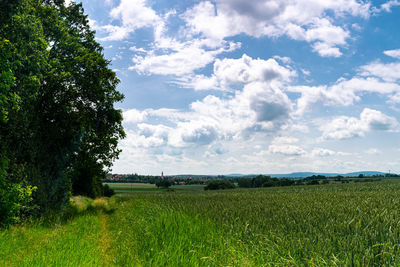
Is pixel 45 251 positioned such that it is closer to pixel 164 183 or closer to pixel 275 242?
pixel 275 242

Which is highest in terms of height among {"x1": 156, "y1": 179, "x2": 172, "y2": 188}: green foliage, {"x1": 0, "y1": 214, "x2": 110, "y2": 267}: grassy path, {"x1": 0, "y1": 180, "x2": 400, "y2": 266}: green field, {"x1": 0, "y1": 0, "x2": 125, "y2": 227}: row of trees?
{"x1": 0, "y1": 0, "x2": 125, "y2": 227}: row of trees

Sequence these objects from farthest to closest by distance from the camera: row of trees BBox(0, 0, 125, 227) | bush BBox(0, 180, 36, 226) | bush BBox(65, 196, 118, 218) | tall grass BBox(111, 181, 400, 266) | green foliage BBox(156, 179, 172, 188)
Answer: green foliage BBox(156, 179, 172, 188) → bush BBox(65, 196, 118, 218) → row of trees BBox(0, 0, 125, 227) → bush BBox(0, 180, 36, 226) → tall grass BBox(111, 181, 400, 266)

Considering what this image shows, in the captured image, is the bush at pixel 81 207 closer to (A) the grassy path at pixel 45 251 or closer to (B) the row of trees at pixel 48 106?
(B) the row of trees at pixel 48 106

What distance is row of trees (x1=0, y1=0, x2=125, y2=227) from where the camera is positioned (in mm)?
12180

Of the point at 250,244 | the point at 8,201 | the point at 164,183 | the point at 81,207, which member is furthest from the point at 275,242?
the point at 164,183

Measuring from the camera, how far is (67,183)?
1802 cm

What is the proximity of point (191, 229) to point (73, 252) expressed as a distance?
336 cm

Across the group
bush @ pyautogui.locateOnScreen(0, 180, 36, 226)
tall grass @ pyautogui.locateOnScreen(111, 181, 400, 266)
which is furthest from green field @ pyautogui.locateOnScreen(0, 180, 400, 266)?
bush @ pyautogui.locateOnScreen(0, 180, 36, 226)

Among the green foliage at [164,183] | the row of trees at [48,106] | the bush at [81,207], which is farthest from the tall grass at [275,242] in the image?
the green foliage at [164,183]

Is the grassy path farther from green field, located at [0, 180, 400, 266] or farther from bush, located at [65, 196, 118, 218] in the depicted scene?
bush, located at [65, 196, 118, 218]

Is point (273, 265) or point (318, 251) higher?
point (318, 251)

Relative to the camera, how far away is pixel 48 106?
1800cm

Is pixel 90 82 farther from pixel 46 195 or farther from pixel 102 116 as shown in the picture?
pixel 46 195

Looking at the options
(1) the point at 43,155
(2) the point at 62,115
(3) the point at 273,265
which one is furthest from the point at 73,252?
(2) the point at 62,115
